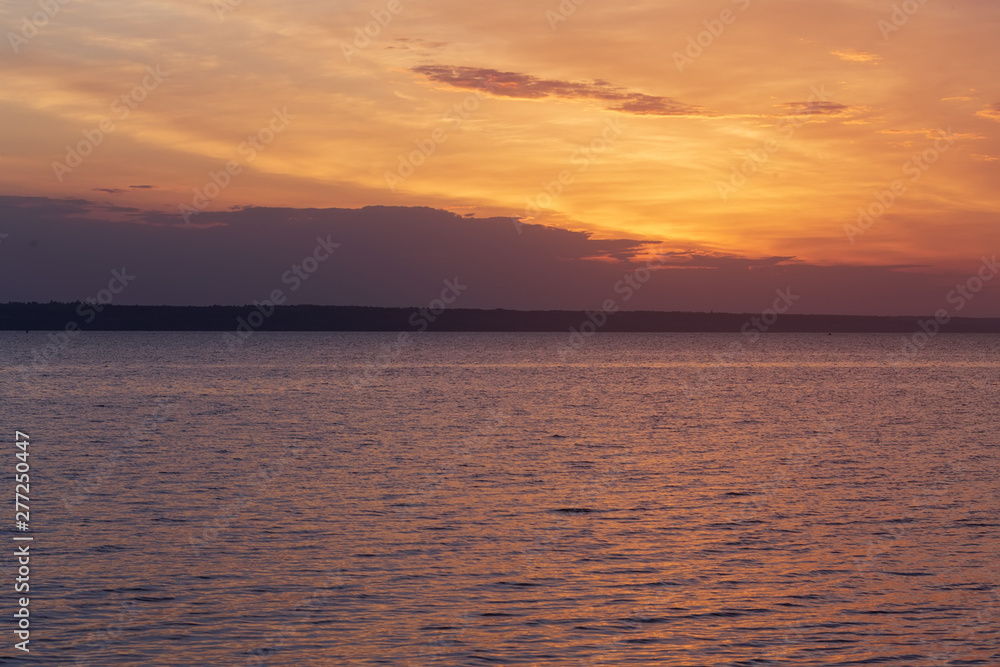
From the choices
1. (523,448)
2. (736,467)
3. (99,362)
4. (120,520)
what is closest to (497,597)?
(120,520)

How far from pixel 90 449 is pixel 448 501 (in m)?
20.6

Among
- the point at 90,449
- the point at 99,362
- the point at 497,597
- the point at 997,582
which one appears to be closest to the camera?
the point at 497,597

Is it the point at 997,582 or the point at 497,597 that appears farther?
the point at 997,582

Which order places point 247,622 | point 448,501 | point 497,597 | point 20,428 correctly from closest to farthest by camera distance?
point 247,622, point 497,597, point 448,501, point 20,428

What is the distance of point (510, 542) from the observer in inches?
939

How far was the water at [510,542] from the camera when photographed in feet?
54.7

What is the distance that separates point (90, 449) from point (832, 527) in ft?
103

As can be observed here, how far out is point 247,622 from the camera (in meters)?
17.5

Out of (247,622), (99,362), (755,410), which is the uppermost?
(247,622)

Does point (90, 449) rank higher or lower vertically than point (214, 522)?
lower

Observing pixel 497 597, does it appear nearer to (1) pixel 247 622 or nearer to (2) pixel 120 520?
(1) pixel 247 622

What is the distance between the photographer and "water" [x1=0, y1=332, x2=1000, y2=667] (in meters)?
16.7

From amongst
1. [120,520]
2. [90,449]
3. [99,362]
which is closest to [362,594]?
[120,520]

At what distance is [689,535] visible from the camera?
2495 centimetres
